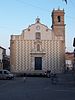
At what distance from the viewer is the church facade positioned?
97.8 meters

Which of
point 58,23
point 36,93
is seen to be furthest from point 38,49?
point 36,93

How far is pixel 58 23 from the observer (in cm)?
10306

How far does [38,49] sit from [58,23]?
9587 mm

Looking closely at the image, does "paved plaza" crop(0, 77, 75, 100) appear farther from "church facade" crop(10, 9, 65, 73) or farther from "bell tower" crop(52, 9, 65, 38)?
"bell tower" crop(52, 9, 65, 38)

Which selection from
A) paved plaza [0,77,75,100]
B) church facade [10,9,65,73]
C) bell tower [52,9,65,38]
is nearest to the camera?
paved plaza [0,77,75,100]

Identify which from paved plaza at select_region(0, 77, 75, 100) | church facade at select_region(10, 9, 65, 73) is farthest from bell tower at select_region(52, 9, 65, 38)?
paved plaza at select_region(0, 77, 75, 100)

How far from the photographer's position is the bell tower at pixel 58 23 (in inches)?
4050

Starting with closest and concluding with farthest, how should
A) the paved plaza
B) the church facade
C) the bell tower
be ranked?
1. the paved plaza
2. the church facade
3. the bell tower

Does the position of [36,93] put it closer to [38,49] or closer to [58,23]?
[38,49]

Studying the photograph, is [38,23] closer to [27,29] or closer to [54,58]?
[27,29]

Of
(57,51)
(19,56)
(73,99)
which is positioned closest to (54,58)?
(57,51)

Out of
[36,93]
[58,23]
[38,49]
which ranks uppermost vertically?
[58,23]

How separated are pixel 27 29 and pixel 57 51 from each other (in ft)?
33.9

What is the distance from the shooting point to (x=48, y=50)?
3920 inches
